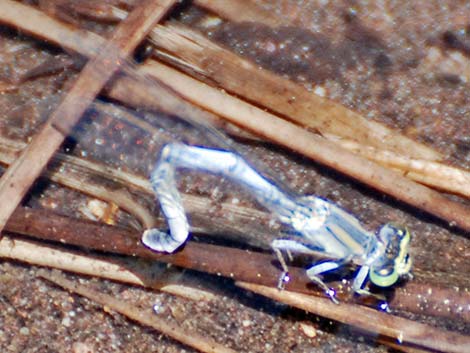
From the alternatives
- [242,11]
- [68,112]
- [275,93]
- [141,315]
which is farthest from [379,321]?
[242,11]

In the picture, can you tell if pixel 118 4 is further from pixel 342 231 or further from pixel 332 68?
pixel 342 231

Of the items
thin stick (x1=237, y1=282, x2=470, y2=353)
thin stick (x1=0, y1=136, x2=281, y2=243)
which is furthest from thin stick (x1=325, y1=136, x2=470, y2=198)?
thin stick (x1=237, y1=282, x2=470, y2=353)

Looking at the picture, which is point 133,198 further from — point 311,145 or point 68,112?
point 311,145

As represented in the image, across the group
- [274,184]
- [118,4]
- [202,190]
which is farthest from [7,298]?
[118,4]

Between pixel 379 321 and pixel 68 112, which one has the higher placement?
pixel 68 112

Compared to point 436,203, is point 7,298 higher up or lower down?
lower down

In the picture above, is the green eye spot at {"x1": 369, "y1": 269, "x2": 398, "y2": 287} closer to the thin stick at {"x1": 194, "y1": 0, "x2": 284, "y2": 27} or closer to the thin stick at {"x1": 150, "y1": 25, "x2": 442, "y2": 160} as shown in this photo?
the thin stick at {"x1": 150, "y1": 25, "x2": 442, "y2": 160}
